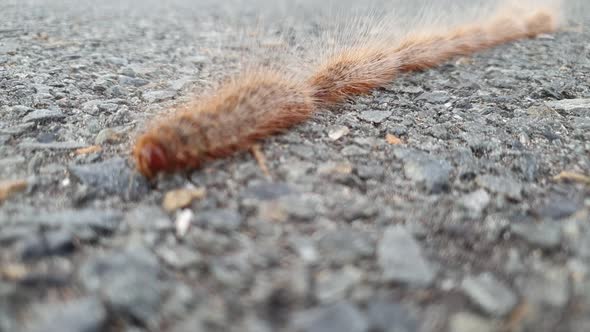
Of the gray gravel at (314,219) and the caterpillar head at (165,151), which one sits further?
the caterpillar head at (165,151)

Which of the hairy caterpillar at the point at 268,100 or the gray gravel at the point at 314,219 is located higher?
the hairy caterpillar at the point at 268,100

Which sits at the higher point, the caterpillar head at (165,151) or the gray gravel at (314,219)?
the caterpillar head at (165,151)

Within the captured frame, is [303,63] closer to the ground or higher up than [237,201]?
higher up

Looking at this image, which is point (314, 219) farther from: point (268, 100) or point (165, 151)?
point (268, 100)

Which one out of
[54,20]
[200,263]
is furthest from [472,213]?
[54,20]

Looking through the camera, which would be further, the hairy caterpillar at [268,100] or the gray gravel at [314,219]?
the hairy caterpillar at [268,100]

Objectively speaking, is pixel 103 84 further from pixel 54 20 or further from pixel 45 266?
pixel 54 20

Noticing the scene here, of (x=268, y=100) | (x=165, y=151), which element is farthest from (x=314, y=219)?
(x=268, y=100)
